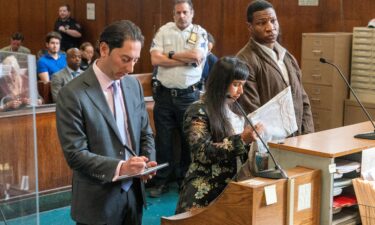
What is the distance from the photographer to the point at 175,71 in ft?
16.1

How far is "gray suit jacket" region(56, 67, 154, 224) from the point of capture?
2.26 metres

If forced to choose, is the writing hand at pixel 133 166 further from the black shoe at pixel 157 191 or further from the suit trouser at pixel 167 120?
the black shoe at pixel 157 191

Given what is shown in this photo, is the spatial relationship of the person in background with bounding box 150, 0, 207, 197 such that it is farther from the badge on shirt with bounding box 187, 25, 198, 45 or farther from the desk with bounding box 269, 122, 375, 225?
the desk with bounding box 269, 122, 375, 225

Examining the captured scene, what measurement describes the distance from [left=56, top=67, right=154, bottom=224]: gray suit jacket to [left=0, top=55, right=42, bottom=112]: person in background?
103 cm

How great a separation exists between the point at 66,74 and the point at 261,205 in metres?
3.82

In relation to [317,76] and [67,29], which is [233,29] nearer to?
[317,76]

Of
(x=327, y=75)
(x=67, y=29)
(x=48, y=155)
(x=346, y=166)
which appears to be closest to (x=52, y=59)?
(x=48, y=155)

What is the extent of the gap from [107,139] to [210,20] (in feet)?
17.5

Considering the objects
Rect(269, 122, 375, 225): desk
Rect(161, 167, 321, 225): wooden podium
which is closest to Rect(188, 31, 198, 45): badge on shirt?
Rect(269, 122, 375, 225): desk

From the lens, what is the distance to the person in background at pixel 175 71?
4922 mm

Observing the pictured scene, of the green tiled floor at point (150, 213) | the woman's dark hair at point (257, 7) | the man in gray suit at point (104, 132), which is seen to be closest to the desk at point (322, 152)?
the man in gray suit at point (104, 132)

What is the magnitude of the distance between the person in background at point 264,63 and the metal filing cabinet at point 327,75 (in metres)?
2.33

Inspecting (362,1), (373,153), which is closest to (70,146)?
(373,153)

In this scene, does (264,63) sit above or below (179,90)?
above
